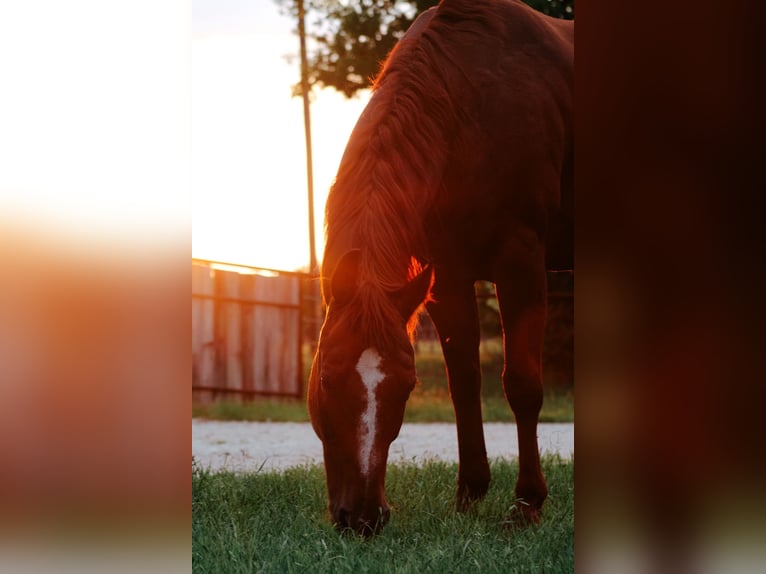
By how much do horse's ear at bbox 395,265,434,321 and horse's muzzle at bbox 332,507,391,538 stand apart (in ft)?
2.13

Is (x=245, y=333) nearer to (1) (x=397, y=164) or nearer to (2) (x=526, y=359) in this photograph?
(2) (x=526, y=359)

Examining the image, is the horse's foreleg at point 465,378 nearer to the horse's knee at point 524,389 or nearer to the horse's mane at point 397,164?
the horse's knee at point 524,389

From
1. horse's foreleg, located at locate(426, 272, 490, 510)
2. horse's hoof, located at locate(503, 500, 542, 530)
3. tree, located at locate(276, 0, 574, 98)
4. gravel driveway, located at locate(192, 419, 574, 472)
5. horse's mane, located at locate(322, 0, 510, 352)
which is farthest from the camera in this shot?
tree, located at locate(276, 0, 574, 98)

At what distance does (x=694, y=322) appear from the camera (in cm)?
122

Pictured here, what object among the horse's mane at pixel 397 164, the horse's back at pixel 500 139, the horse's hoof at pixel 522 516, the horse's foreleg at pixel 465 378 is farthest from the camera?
the horse's foreleg at pixel 465 378

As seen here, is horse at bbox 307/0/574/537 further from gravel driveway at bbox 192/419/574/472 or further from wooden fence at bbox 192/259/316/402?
wooden fence at bbox 192/259/316/402

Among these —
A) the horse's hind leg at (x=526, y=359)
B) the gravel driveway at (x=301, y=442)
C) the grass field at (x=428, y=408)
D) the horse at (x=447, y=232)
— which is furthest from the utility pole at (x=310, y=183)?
the horse's hind leg at (x=526, y=359)

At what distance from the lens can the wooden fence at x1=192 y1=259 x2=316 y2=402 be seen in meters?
8.97

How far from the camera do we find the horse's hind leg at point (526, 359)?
304 cm

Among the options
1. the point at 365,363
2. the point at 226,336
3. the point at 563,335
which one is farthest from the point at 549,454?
the point at 226,336

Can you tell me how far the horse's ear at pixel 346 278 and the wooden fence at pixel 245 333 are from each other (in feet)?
21.7

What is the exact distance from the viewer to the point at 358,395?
230 cm

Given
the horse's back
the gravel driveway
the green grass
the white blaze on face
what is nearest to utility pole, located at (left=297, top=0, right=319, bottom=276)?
the gravel driveway

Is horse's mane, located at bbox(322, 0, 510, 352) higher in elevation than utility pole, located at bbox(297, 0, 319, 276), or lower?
lower
